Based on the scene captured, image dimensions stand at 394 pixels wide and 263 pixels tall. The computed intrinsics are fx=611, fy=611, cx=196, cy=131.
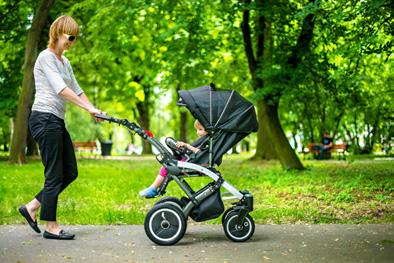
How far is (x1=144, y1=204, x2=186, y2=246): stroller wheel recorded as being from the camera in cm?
620

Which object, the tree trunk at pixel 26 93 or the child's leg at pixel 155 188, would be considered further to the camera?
the tree trunk at pixel 26 93

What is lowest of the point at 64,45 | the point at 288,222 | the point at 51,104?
the point at 288,222

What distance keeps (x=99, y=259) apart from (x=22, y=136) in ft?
46.6

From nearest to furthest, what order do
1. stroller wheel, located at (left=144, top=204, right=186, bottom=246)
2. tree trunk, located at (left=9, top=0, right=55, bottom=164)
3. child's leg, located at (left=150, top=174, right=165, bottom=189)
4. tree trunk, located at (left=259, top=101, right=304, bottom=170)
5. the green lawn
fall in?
stroller wheel, located at (left=144, top=204, right=186, bottom=246) < child's leg, located at (left=150, top=174, right=165, bottom=189) < the green lawn < tree trunk, located at (left=259, top=101, right=304, bottom=170) < tree trunk, located at (left=9, top=0, right=55, bottom=164)

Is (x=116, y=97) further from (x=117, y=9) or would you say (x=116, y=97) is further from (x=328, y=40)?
(x=328, y=40)

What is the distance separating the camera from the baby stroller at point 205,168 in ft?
20.4

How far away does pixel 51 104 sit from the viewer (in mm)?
6488

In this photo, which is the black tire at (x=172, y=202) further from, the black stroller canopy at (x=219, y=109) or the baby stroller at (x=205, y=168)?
the black stroller canopy at (x=219, y=109)

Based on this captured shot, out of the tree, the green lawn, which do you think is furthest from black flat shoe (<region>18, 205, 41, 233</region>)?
the tree

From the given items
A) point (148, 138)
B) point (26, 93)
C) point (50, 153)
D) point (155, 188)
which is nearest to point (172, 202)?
point (155, 188)

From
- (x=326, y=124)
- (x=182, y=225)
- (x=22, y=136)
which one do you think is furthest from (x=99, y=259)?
(x=326, y=124)

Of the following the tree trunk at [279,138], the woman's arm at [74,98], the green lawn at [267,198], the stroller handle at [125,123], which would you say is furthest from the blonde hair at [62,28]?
the tree trunk at [279,138]

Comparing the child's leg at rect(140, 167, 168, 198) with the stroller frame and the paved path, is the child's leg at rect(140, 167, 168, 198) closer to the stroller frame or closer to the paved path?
the stroller frame

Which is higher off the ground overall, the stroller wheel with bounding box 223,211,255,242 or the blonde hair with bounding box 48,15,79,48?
the blonde hair with bounding box 48,15,79,48
